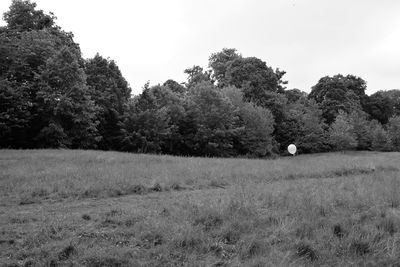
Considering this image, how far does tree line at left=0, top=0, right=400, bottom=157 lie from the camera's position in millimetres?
28422

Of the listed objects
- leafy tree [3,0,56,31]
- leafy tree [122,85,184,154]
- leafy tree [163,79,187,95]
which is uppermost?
leafy tree [3,0,56,31]

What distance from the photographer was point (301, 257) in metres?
5.93

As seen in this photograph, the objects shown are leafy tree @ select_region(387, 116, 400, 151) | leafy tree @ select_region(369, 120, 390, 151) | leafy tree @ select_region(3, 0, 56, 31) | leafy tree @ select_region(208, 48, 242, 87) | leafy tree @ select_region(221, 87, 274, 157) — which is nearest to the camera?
leafy tree @ select_region(3, 0, 56, 31)

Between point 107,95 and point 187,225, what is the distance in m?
32.1

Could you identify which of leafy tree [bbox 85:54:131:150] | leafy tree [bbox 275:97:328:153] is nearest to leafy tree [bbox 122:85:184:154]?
leafy tree [bbox 85:54:131:150]

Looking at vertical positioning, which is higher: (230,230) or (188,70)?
(188,70)

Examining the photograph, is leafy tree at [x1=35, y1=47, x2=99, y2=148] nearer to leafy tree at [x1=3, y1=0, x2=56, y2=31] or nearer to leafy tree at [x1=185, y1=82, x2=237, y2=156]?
leafy tree at [x1=3, y1=0, x2=56, y2=31]

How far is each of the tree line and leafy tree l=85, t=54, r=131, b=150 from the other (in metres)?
0.11

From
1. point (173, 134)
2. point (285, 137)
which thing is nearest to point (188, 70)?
point (285, 137)

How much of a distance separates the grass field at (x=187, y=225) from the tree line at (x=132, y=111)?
18355mm

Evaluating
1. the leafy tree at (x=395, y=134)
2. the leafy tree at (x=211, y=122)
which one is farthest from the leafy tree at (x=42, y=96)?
the leafy tree at (x=395, y=134)

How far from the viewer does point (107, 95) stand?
120 ft

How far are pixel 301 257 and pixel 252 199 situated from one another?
2.90 metres

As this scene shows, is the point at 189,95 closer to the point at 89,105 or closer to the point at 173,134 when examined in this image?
the point at 173,134
